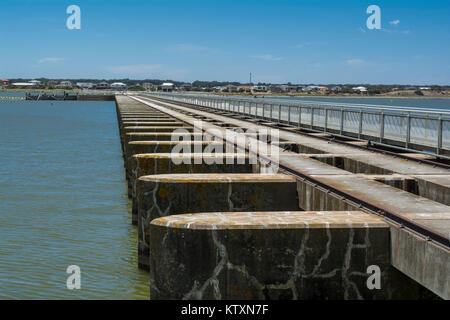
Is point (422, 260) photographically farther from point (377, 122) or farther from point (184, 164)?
point (377, 122)

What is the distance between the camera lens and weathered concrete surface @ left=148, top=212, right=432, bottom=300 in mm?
8633

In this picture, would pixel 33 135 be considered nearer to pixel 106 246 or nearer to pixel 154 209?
pixel 106 246

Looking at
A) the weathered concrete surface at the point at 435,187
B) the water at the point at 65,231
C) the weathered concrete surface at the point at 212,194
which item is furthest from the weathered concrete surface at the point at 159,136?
the weathered concrete surface at the point at 435,187

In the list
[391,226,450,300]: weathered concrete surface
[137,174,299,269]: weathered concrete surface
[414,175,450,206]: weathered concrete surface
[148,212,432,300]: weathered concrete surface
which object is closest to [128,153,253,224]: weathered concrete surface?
[137,174,299,269]: weathered concrete surface

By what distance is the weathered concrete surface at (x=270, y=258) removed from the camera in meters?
8.63

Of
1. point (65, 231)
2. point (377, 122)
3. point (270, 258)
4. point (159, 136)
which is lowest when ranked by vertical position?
point (65, 231)

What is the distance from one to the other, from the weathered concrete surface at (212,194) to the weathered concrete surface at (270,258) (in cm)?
317

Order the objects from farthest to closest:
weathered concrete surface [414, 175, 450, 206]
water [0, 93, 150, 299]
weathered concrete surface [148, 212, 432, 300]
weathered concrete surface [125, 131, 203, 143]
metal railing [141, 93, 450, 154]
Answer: weathered concrete surface [125, 131, 203, 143] < metal railing [141, 93, 450, 154] < water [0, 93, 150, 299] < weathered concrete surface [414, 175, 450, 206] < weathered concrete surface [148, 212, 432, 300]

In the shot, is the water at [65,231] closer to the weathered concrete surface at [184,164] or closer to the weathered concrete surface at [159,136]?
the weathered concrete surface at [184,164]

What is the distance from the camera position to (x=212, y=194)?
40.3 feet

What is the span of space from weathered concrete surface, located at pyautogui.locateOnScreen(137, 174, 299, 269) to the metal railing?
7143 millimetres

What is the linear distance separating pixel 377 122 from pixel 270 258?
15.0m

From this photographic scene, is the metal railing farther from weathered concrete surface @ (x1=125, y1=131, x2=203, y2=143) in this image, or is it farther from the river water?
the river water

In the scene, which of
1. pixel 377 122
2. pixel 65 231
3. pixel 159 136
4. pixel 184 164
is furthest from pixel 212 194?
pixel 377 122
